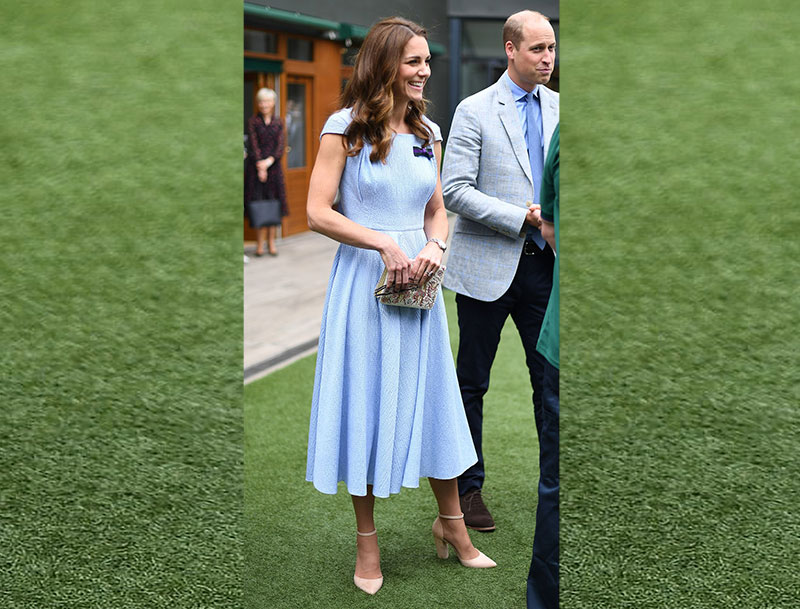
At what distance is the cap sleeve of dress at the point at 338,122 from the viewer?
3.02m

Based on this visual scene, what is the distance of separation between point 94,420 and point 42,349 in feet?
0.70

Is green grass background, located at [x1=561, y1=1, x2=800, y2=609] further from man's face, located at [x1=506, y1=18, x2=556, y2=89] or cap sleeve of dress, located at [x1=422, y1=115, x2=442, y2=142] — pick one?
man's face, located at [x1=506, y1=18, x2=556, y2=89]

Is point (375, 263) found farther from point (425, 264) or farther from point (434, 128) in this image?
point (434, 128)

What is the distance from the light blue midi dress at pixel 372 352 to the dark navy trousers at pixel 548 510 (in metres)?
0.43

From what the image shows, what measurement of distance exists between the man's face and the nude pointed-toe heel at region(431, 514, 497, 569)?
146 centimetres

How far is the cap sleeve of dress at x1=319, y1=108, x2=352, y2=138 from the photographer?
119 inches

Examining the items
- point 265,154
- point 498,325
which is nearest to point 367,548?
point 498,325

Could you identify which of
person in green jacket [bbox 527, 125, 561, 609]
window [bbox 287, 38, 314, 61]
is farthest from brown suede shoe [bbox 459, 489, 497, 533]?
window [bbox 287, 38, 314, 61]

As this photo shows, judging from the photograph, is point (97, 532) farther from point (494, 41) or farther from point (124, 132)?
point (494, 41)

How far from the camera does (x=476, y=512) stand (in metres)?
3.77

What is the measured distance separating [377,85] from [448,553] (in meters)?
1.56

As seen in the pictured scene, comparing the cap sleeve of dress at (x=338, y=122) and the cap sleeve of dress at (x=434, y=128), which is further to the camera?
the cap sleeve of dress at (x=434, y=128)

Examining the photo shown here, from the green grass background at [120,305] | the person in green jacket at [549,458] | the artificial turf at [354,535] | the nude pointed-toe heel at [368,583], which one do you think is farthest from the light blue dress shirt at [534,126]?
the green grass background at [120,305]

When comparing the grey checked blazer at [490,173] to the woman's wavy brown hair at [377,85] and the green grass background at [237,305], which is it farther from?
the green grass background at [237,305]
